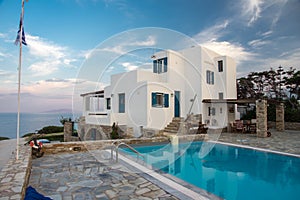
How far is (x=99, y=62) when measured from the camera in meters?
9.29

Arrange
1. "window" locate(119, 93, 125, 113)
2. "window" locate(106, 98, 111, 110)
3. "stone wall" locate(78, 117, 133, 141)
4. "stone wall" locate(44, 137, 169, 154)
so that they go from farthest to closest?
"window" locate(106, 98, 111, 110)
"window" locate(119, 93, 125, 113)
"stone wall" locate(78, 117, 133, 141)
"stone wall" locate(44, 137, 169, 154)

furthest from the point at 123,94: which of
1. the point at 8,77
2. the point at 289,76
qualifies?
the point at 289,76

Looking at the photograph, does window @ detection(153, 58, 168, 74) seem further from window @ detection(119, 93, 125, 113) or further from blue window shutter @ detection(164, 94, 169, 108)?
window @ detection(119, 93, 125, 113)

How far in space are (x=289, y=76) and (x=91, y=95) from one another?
66.5 feet

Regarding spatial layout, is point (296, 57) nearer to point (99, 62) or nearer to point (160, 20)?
point (160, 20)

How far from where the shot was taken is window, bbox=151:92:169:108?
42.9 ft

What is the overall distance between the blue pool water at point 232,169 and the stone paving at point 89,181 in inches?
63.4

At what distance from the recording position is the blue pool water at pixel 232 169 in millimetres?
4750

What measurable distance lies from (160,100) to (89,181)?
31.7 ft

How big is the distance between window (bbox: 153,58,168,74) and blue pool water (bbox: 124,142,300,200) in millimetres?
7325

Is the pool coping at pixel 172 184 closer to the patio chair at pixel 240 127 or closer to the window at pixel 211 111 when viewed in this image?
the patio chair at pixel 240 127

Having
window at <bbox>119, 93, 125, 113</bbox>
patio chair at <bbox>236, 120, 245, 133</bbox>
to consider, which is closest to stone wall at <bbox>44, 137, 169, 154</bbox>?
window at <bbox>119, 93, 125, 113</bbox>

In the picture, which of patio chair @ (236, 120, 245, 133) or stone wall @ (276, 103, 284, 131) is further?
stone wall @ (276, 103, 284, 131)

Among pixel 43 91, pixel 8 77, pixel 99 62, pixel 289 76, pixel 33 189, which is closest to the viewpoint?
pixel 33 189
